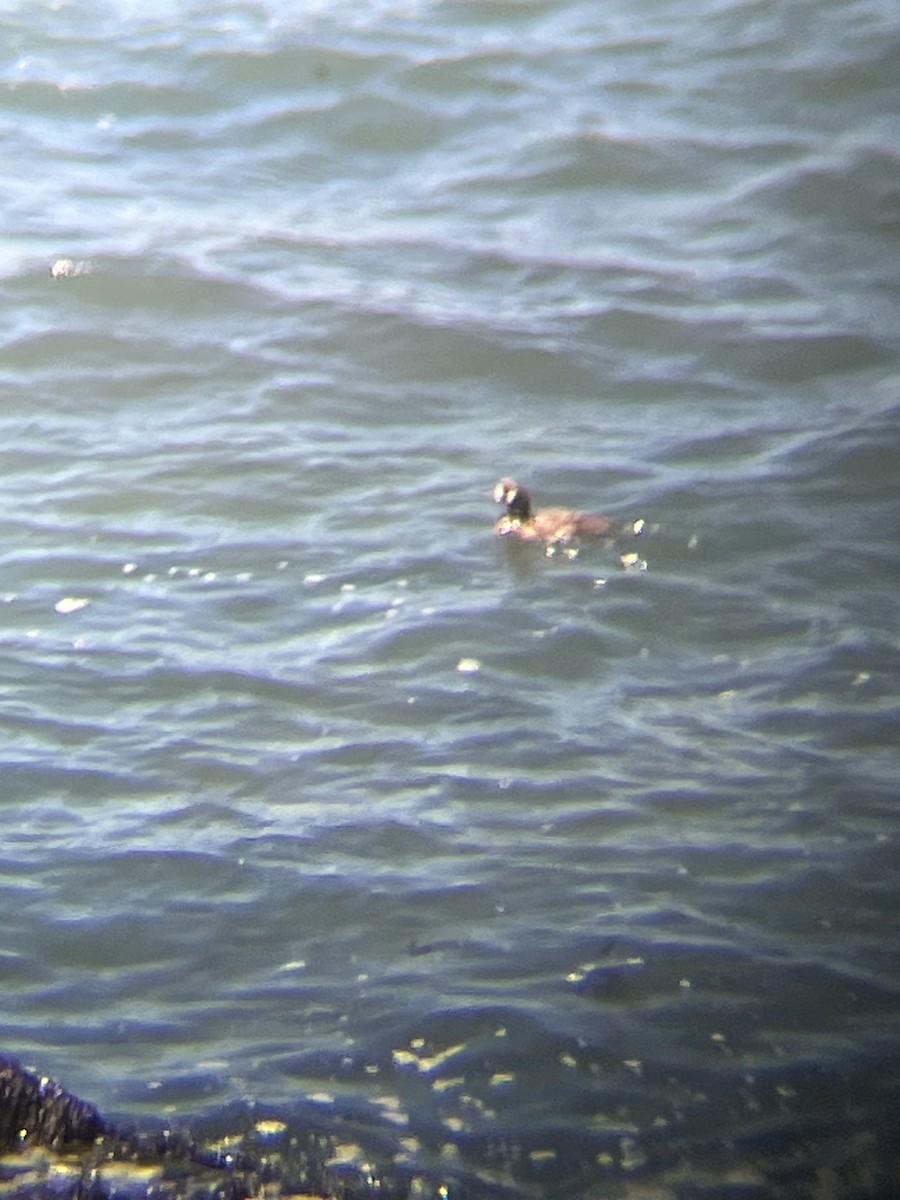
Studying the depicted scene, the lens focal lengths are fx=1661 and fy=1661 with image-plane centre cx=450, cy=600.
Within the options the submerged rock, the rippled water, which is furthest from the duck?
the submerged rock

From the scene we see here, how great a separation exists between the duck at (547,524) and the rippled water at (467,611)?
0.10 meters

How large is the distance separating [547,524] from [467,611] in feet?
1.81

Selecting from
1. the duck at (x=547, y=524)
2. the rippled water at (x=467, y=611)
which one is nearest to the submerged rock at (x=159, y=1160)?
the rippled water at (x=467, y=611)

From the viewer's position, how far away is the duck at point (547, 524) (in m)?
6.86

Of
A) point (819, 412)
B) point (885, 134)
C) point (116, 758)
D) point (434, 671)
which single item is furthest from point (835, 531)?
point (885, 134)

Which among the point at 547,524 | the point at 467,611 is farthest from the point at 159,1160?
the point at 547,524

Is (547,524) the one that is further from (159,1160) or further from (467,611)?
(159,1160)

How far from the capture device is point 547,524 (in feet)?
22.5

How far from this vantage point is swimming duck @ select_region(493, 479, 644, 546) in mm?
6863

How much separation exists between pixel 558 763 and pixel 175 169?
24.1ft

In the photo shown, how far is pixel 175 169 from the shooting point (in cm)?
1162

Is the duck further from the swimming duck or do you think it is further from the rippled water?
the rippled water

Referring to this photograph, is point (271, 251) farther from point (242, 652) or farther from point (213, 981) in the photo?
point (213, 981)

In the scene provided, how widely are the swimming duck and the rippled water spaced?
0.35 feet
